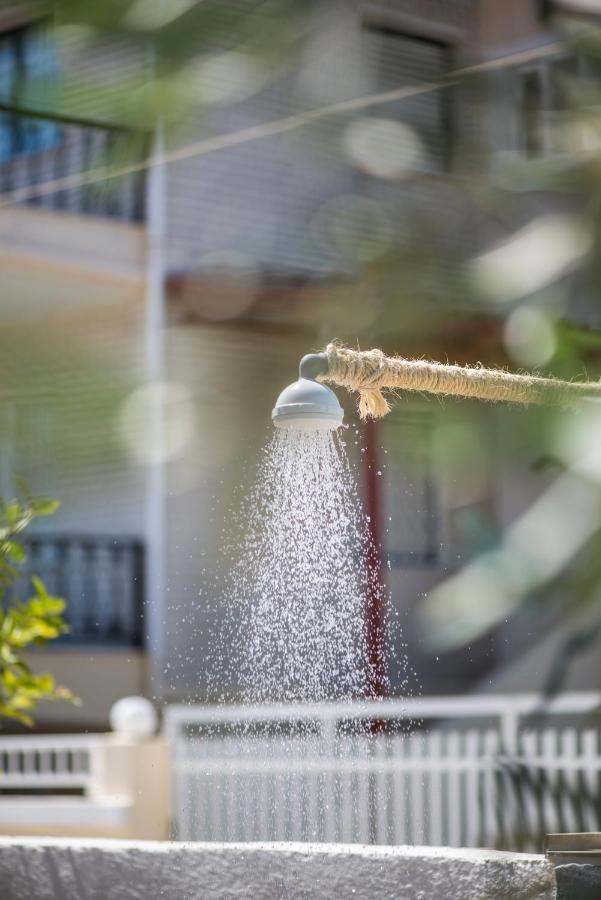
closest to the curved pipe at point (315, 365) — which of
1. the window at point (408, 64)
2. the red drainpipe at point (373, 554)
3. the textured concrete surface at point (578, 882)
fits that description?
the textured concrete surface at point (578, 882)

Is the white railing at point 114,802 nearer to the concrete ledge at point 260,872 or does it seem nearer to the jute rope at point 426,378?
the concrete ledge at point 260,872

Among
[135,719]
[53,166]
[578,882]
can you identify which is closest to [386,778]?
[135,719]

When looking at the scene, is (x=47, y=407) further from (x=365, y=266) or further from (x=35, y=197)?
(x=365, y=266)

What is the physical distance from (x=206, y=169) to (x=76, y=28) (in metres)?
8.93

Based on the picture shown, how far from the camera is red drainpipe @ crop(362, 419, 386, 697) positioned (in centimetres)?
927

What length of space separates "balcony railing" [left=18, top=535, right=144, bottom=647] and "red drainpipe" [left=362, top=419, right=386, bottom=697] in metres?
→ 1.77

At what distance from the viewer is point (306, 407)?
7.42 ft

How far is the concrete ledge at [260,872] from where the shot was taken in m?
2.64

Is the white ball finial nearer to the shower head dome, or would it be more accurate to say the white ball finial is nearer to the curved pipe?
the shower head dome

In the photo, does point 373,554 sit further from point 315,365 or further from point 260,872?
point 315,365

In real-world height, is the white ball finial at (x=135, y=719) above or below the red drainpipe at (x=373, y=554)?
below

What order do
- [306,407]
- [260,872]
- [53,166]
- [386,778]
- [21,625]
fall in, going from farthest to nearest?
[53,166] < [386,778] < [21,625] < [260,872] < [306,407]

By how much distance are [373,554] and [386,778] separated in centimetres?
326

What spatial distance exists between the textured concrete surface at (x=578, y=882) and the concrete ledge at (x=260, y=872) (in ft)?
0.20
